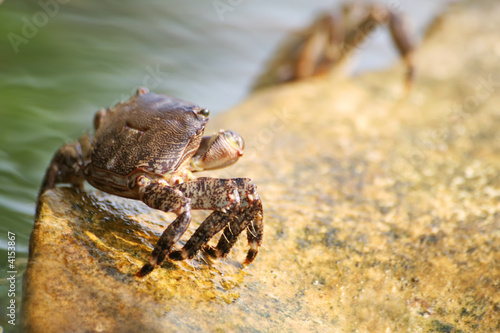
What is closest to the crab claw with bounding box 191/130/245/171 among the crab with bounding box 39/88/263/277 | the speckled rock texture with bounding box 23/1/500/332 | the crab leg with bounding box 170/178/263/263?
the crab with bounding box 39/88/263/277

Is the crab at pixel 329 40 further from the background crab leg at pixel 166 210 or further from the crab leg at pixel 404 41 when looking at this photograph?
the background crab leg at pixel 166 210

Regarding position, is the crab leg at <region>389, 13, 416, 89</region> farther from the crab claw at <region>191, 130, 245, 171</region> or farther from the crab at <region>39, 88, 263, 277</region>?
the crab at <region>39, 88, 263, 277</region>

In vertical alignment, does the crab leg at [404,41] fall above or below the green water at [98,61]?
above

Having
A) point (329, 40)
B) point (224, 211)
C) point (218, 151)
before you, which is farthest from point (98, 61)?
point (224, 211)

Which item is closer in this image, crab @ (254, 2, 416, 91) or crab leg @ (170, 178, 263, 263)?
crab leg @ (170, 178, 263, 263)

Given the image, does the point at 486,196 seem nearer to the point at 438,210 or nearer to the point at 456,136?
the point at 438,210

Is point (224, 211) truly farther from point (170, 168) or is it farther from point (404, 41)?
point (404, 41)

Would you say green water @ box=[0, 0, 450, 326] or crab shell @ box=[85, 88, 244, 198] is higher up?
green water @ box=[0, 0, 450, 326]

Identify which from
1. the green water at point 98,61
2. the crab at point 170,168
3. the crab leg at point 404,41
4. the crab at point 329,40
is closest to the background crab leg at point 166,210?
the crab at point 170,168
